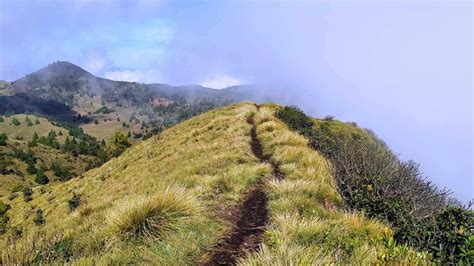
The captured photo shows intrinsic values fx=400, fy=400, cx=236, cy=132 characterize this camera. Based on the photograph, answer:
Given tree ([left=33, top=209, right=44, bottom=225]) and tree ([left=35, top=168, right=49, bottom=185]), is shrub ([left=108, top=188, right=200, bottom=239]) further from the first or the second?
tree ([left=35, top=168, right=49, bottom=185])

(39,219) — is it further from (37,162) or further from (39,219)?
(37,162)

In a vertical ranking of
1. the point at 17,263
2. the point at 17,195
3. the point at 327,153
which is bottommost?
the point at 17,195

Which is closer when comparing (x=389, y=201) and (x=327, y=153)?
(x=389, y=201)

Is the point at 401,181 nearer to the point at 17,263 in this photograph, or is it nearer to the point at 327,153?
the point at 327,153

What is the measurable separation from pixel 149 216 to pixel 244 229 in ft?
6.20

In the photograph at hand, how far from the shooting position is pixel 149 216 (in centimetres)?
751

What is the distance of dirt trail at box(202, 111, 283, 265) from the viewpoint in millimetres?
6609

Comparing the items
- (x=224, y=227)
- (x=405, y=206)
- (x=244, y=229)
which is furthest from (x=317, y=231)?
(x=405, y=206)

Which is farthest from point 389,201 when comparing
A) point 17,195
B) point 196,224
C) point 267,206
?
point 17,195

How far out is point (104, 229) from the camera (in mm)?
7418

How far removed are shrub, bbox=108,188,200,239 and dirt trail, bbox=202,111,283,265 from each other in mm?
1025

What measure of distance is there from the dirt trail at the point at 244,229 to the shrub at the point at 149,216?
103 cm

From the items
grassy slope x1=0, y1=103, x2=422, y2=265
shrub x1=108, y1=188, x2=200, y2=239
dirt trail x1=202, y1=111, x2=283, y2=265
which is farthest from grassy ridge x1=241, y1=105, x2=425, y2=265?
shrub x1=108, y1=188, x2=200, y2=239

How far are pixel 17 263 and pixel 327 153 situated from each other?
13099mm
